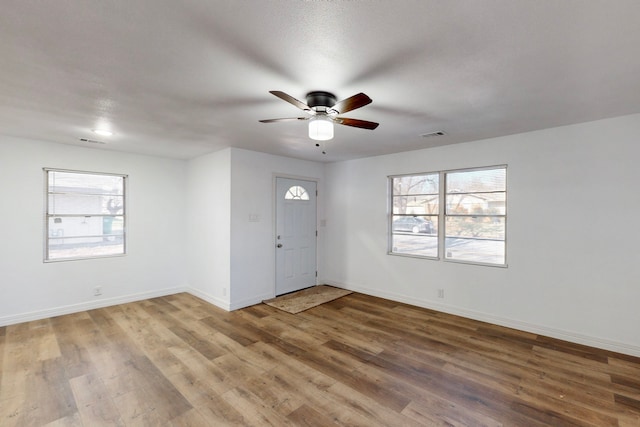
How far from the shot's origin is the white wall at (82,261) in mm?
3979

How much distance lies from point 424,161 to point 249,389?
3920 millimetres

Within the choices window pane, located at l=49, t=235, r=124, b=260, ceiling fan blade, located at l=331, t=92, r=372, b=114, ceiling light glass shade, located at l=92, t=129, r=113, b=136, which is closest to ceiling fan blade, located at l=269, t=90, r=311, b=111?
ceiling fan blade, located at l=331, t=92, r=372, b=114

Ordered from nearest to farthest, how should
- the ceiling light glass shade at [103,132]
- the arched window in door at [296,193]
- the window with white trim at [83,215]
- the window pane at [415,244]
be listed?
1. the ceiling light glass shade at [103,132]
2. the window with white trim at [83,215]
3. the window pane at [415,244]
4. the arched window in door at [296,193]

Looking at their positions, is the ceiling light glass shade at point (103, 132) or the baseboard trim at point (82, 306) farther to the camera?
the baseboard trim at point (82, 306)

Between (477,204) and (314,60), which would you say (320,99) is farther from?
(477,204)

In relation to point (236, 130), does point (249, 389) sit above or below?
below

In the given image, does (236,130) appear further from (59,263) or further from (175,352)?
(59,263)

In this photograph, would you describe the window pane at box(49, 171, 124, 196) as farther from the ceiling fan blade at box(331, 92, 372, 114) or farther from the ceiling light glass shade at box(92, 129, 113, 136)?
the ceiling fan blade at box(331, 92, 372, 114)

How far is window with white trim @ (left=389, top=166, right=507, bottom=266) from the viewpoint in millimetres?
4043

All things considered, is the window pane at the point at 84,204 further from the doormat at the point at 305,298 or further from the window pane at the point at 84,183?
the doormat at the point at 305,298

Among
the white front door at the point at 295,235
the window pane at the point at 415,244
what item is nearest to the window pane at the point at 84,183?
the white front door at the point at 295,235

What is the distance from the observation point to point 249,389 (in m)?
2.53

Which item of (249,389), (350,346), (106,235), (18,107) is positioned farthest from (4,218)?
(350,346)

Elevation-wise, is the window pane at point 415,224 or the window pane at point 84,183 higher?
the window pane at point 84,183
